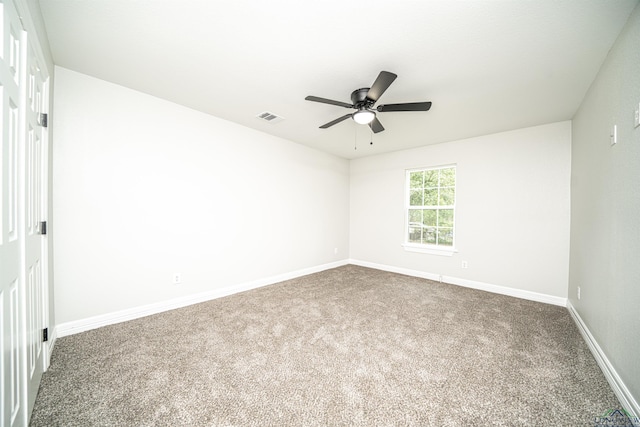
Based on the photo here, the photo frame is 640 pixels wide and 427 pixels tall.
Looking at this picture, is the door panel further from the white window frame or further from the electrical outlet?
the white window frame

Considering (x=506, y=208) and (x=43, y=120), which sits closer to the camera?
(x=43, y=120)

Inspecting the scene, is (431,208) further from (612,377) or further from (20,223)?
(20,223)

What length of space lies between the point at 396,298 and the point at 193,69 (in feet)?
11.6

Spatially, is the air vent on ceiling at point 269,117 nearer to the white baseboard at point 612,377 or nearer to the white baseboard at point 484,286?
the white baseboard at point 484,286

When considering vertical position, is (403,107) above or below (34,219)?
above

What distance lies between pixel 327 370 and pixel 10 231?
1991mm

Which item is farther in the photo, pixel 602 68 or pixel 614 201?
pixel 602 68

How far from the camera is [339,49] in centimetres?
194

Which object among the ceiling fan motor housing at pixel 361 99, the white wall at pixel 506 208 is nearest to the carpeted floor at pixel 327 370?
the white wall at pixel 506 208

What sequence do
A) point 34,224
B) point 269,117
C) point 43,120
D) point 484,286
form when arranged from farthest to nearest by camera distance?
point 484,286, point 269,117, point 43,120, point 34,224

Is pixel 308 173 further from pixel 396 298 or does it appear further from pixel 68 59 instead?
pixel 68 59

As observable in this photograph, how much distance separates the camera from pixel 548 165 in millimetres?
3381

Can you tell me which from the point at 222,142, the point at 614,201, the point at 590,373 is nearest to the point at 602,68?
the point at 614,201

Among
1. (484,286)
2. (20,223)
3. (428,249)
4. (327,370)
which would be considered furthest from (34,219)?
(484,286)
